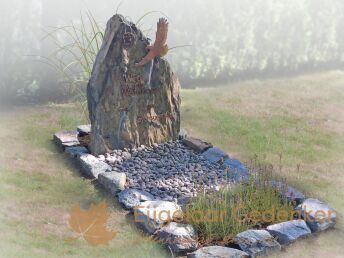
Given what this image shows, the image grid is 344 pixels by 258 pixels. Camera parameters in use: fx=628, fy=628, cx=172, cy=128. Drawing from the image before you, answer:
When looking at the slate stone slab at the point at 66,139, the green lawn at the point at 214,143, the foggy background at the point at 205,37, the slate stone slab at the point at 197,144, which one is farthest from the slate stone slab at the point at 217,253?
the foggy background at the point at 205,37

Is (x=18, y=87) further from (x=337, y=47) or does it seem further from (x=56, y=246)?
(x=337, y=47)

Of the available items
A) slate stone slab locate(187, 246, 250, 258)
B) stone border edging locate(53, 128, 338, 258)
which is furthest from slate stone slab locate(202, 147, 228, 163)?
slate stone slab locate(187, 246, 250, 258)

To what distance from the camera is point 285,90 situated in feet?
37.9

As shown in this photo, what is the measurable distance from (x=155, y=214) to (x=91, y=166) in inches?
54.4

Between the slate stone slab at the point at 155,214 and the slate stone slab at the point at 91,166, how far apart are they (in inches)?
39.2

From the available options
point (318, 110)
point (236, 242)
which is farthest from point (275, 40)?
point (236, 242)

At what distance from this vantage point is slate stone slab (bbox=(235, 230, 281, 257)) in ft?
18.7

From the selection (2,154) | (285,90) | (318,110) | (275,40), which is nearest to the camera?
(2,154)

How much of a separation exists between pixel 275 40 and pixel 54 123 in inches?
249

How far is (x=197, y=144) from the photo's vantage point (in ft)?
25.8

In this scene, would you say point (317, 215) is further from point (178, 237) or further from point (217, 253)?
point (178, 237)

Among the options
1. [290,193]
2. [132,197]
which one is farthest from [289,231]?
[132,197]

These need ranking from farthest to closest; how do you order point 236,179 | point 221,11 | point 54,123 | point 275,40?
point 275,40 → point 221,11 → point 54,123 → point 236,179

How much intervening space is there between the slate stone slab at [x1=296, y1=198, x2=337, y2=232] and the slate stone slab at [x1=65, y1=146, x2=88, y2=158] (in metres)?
2.71
